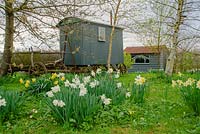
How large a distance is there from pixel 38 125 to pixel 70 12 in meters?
4.95

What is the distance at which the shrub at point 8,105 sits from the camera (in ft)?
14.0

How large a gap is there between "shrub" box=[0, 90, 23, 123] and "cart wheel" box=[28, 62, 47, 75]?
6.28 meters

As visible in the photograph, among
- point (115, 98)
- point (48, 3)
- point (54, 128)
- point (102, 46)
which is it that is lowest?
point (54, 128)

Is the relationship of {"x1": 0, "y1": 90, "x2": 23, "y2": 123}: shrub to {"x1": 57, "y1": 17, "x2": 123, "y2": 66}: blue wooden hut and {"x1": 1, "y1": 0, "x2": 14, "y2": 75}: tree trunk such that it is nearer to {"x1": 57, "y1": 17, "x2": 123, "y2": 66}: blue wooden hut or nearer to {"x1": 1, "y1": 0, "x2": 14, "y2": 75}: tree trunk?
{"x1": 1, "y1": 0, "x2": 14, "y2": 75}: tree trunk

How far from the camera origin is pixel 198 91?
4.12m

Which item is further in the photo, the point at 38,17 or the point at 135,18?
the point at 135,18

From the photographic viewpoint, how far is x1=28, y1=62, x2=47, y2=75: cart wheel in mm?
10745

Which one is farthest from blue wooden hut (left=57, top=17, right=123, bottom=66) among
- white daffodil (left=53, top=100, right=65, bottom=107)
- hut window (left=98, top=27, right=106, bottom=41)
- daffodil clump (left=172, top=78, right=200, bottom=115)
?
white daffodil (left=53, top=100, right=65, bottom=107)

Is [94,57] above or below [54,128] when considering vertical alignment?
above

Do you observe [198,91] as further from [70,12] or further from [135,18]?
[135,18]

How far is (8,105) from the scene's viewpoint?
429 cm

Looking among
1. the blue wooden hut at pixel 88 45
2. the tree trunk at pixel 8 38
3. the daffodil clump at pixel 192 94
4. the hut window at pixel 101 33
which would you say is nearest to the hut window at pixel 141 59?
the blue wooden hut at pixel 88 45

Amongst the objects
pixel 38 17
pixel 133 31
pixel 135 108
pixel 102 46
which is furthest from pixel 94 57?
pixel 135 108

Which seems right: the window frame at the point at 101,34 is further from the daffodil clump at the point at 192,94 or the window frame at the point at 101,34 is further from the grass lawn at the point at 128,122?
the daffodil clump at the point at 192,94
